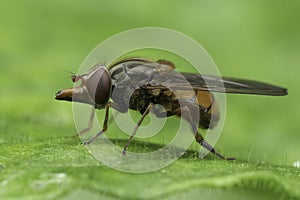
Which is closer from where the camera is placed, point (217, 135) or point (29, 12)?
point (217, 135)

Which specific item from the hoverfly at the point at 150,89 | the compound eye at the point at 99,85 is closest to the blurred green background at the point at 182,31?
the hoverfly at the point at 150,89

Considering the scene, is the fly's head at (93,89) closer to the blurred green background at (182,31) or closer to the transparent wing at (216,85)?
the transparent wing at (216,85)

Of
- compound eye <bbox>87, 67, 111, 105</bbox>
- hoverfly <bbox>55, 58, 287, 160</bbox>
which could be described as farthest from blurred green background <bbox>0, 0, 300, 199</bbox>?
compound eye <bbox>87, 67, 111, 105</bbox>

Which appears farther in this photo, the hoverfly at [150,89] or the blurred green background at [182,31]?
the blurred green background at [182,31]

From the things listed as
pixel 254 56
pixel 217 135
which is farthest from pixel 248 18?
pixel 217 135

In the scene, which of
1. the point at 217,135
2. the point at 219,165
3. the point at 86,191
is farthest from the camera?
the point at 217,135

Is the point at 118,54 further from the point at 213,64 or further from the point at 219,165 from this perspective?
the point at 219,165

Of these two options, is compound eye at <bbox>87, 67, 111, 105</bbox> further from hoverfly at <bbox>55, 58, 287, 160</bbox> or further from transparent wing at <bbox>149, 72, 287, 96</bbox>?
transparent wing at <bbox>149, 72, 287, 96</bbox>
